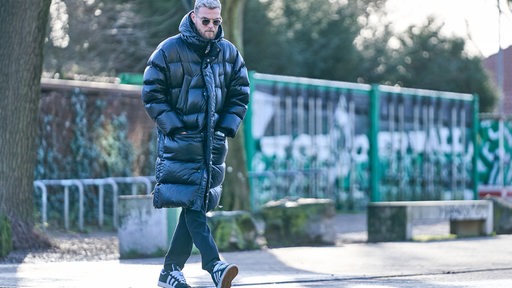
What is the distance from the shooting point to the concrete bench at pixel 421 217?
46.9 feet

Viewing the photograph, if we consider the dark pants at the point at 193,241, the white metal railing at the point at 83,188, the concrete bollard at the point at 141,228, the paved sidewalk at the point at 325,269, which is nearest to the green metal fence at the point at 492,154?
the white metal railing at the point at 83,188

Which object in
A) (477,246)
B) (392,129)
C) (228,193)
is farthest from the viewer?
(392,129)

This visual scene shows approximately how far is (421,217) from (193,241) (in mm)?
7160

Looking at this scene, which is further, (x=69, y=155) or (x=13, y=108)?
(x=69, y=155)

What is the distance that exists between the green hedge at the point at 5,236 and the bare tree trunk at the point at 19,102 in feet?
1.93

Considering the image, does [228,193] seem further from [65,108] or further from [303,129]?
[303,129]

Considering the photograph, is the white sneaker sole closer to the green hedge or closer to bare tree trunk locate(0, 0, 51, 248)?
the green hedge

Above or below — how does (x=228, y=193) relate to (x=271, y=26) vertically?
below

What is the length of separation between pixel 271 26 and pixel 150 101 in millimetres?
28719

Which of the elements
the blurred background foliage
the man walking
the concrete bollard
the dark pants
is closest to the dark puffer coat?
the man walking

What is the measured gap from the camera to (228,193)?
1576 cm

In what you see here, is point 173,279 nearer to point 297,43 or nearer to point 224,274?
point 224,274

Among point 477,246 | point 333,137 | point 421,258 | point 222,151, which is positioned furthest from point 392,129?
point 222,151

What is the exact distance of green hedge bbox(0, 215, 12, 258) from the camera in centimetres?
1098
